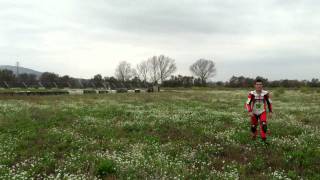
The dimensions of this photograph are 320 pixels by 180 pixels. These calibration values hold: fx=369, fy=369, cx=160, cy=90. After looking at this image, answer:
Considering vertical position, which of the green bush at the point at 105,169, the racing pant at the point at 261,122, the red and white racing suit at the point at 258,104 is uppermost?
the red and white racing suit at the point at 258,104

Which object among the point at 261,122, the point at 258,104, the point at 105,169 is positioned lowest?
the point at 105,169

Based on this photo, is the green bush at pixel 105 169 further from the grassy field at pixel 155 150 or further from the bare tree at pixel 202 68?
the bare tree at pixel 202 68

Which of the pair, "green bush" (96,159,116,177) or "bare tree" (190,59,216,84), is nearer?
"green bush" (96,159,116,177)

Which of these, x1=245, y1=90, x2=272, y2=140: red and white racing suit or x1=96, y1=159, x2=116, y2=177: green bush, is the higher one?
x1=245, y1=90, x2=272, y2=140: red and white racing suit

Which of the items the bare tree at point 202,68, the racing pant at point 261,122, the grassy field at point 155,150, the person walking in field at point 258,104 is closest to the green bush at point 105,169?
the grassy field at point 155,150

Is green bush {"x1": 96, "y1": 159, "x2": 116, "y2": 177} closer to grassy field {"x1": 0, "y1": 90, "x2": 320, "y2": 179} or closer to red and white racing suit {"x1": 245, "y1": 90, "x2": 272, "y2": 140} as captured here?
grassy field {"x1": 0, "y1": 90, "x2": 320, "y2": 179}

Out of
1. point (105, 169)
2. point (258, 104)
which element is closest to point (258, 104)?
point (258, 104)

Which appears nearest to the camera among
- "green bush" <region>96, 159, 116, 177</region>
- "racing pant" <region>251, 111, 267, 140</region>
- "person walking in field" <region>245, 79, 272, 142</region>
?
"green bush" <region>96, 159, 116, 177</region>

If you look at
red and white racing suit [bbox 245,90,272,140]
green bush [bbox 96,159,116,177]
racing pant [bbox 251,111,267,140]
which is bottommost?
green bush [bbox 96,159,116,177]

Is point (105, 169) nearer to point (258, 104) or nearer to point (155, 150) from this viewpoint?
point (155, 150)

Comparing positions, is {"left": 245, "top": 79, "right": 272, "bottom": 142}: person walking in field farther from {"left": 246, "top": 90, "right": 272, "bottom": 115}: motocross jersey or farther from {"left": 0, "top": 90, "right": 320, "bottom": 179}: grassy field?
{"left": 0, "top": 90, "right": 320, "bottom": 179}: grassy field

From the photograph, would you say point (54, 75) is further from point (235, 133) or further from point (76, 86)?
point (235, 133)

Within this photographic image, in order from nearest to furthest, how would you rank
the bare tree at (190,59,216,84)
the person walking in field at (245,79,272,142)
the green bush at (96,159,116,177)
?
the green bush at (96,159,116,177)
the person walking in field at (245,79,272,142)
the bare tree at (190,59,216,84)

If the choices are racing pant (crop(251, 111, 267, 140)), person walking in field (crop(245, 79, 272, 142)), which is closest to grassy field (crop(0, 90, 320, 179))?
racing pant (crop(251, 111, 267, 140))
